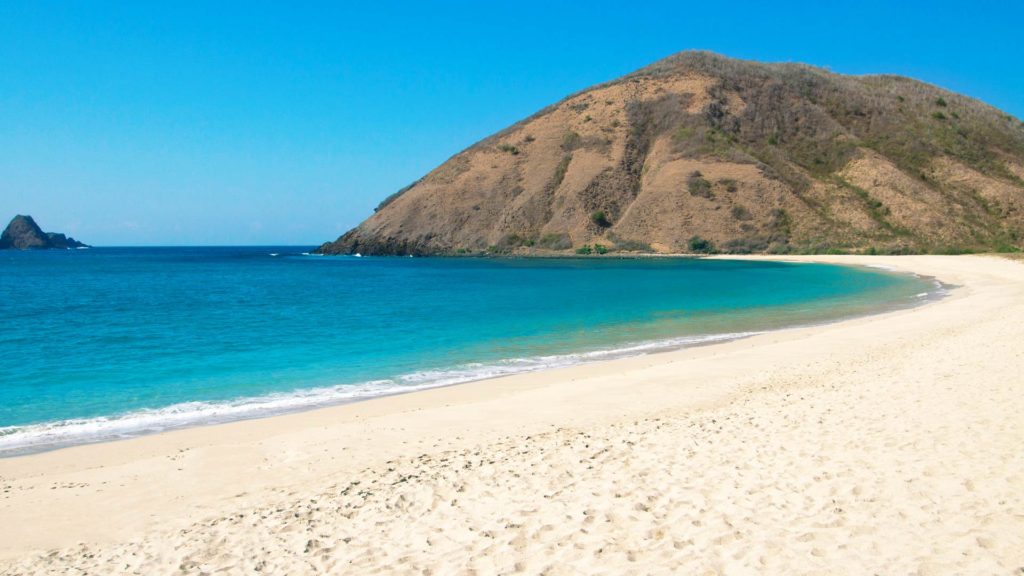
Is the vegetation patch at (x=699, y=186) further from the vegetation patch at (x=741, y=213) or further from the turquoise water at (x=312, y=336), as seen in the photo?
the turquoise water at (x=312, y=336)

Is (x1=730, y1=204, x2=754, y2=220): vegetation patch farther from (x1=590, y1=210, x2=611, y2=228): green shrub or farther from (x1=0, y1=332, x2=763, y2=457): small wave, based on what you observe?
(x1=0, y1=332, x2=763, y2=457): small wave

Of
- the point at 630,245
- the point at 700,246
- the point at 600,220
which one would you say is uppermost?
the point at 600,220

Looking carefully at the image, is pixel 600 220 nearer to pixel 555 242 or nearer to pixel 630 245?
pixel 555 242

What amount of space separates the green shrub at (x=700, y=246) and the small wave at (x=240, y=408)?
67394 mm

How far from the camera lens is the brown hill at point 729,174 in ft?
270

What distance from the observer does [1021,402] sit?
9.68 metres

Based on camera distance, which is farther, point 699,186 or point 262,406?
point 699,186

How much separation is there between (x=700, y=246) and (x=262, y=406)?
249ft

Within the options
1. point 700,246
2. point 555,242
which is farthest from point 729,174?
point 555,242

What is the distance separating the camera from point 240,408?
12.8m

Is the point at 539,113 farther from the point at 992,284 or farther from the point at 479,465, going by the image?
the point at 479,465

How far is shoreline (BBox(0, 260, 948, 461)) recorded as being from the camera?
10.8m

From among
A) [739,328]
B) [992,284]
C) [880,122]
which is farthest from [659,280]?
[880,122]

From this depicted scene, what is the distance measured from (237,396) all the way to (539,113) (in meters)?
109
